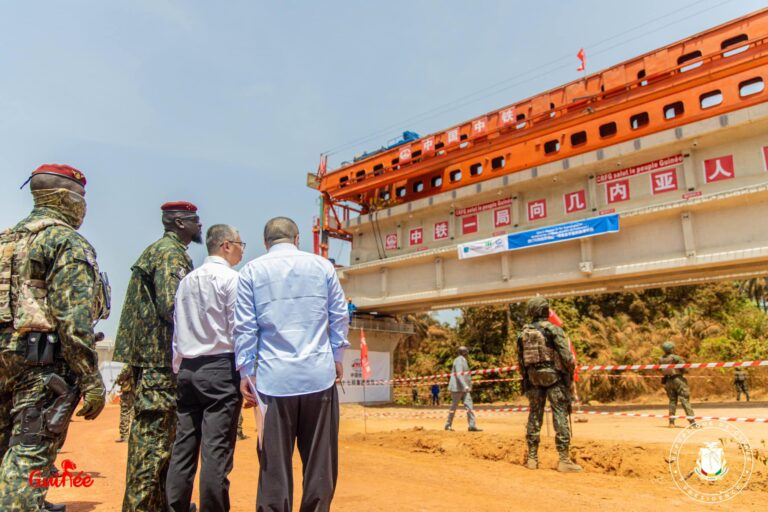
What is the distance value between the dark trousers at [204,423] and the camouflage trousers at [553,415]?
401 cm

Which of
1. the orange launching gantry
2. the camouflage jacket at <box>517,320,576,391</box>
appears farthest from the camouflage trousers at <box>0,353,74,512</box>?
the orange launching gantry

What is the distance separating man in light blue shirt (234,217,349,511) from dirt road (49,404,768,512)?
5.37ft

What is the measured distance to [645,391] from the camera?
55.9 ft

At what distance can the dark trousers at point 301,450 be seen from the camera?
7.79ft

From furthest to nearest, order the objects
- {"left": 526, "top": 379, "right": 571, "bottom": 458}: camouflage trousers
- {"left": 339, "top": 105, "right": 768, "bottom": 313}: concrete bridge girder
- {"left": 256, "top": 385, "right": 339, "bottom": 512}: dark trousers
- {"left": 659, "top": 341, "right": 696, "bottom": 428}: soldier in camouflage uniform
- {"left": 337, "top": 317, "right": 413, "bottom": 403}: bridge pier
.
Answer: {"left": 337, "top": 317, "right": 413, "bottom": 403}: bridge pier < {"left": 339, "top": 105, "right": 768, "bottom": 313}: concrete bridge girder < {"left": 659, "top": 341, "right": 696, "bottom": 428}: soldier in camouflage uniform < {"left": 526, "top": 379, "right": 571, "bottom": 458}: camouflage trousers < {"left": 256, "top": 385, "right": 339, "bottom": 512}: dark trousers

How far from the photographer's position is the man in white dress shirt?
9.08 feet

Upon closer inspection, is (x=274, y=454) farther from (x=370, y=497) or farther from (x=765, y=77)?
(x=765, y=77)

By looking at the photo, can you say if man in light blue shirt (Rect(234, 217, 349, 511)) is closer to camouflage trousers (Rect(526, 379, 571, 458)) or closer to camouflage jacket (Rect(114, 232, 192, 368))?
camouflage jacket (Rect(114, 232, 192, 368))

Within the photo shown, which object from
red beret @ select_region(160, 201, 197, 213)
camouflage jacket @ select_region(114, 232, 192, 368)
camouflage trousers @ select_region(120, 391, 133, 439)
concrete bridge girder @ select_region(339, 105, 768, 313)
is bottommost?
camouflage trousers @ select_region(120, 391, 133, 439)

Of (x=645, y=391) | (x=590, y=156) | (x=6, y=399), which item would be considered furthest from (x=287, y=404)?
(x=645, y=391)

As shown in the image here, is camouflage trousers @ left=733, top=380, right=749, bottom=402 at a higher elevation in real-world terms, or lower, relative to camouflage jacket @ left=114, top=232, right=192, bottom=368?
lower

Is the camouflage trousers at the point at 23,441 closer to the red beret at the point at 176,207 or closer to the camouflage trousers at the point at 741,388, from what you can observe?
the red beret at the point at 176,207

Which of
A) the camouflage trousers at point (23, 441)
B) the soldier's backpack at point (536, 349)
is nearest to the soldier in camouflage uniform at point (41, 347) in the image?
the camouflage trousers at point (23, 441)

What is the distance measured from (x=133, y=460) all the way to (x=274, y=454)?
3.82 ft
